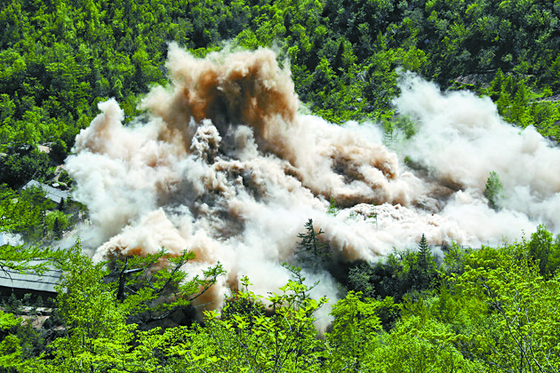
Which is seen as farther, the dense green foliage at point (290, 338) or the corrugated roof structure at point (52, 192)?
the corrugated roof structure at point (52, 192)

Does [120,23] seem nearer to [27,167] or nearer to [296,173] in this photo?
[27,167]

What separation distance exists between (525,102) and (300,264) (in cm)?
4694

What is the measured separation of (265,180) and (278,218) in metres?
3.72

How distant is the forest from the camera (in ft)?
34.2

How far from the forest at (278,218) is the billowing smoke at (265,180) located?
39cm

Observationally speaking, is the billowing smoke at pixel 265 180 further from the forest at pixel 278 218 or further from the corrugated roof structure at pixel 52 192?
the corrugated roof structure at pixel 52 192

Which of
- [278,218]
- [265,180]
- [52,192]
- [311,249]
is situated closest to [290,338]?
[311,249]

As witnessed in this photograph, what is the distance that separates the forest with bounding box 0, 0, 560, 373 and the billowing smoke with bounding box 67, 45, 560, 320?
0.39 m

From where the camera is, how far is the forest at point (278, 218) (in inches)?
411

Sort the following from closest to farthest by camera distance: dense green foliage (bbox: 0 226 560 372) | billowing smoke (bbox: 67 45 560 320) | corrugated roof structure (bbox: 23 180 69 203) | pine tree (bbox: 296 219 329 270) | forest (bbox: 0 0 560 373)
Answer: dense green foliage (bbox: 0 226 560 372) < forest (bbox: 0 0 560 373) < pine tree (bbox: 296 219 329 270) < billowing smoke (bbox: 67 45 560 320) < corrugated roof structure (bbox: 23 180 69 203)

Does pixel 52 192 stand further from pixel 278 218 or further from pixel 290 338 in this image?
pixel 290 338

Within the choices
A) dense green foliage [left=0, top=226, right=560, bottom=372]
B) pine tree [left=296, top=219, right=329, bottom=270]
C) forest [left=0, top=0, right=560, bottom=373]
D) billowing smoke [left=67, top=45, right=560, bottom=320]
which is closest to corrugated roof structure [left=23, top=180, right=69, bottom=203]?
forest [left=0, top=0, right=560, bottom=373]

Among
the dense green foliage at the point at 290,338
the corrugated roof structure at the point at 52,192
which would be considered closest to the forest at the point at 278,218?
the dense green foliage at the point at 290,338

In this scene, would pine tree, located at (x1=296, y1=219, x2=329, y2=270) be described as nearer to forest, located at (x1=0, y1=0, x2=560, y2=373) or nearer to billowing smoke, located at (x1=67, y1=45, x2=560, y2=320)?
forest, located at (x1=0, y1=0, x2=560, y2=373)
